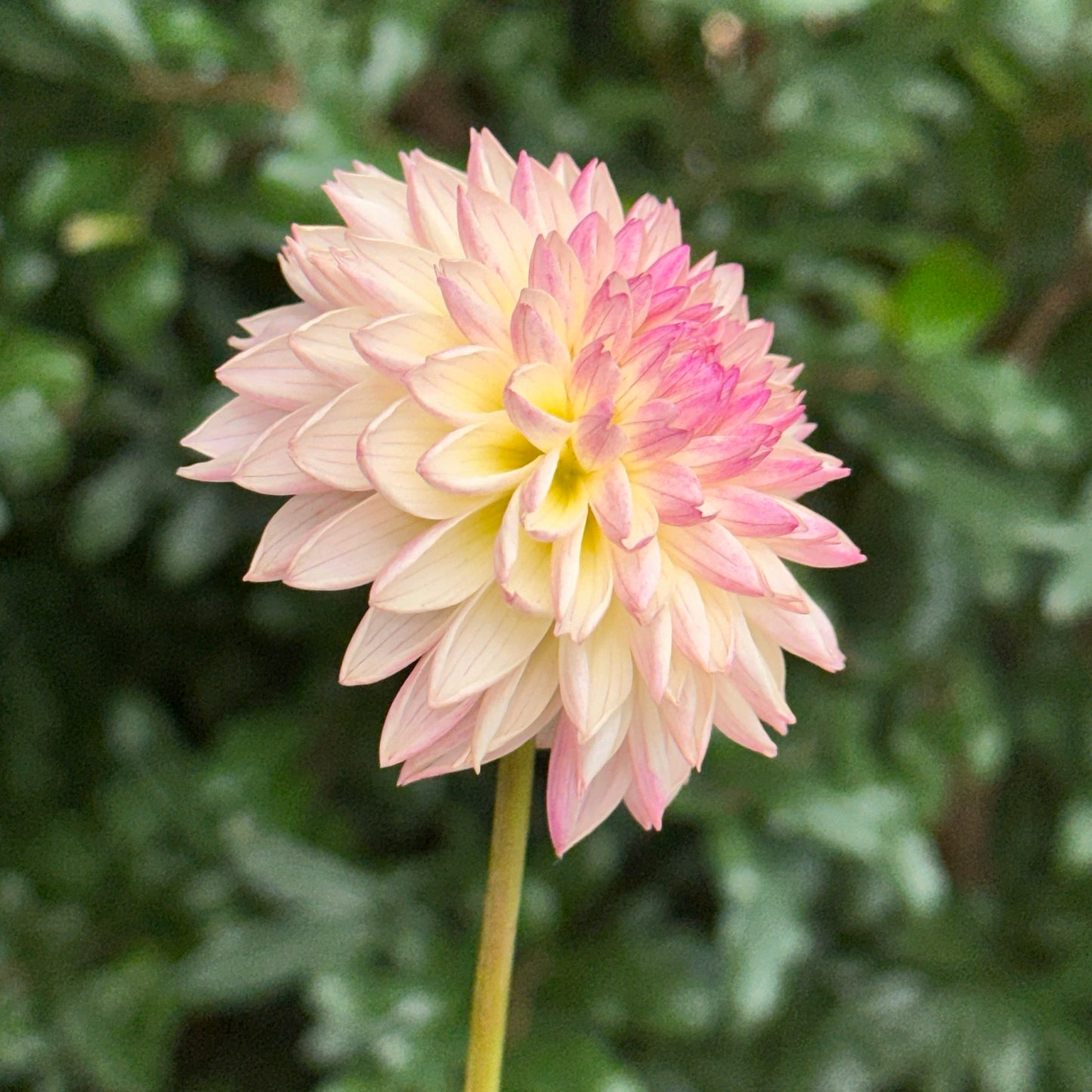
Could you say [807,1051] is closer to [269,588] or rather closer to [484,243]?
[269,588]

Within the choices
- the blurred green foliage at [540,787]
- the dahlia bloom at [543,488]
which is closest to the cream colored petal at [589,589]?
the dahlia bloom at [543,488]

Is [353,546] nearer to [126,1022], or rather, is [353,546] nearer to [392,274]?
[392,274]

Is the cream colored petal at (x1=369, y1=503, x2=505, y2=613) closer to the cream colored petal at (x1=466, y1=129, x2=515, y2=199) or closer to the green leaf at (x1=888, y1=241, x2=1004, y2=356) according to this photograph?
the cream colored petal at (x1=466, y1=129, x2=515, y2=199)

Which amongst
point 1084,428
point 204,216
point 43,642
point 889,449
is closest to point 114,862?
point 43,642

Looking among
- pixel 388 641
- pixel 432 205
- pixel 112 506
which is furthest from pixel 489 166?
pixel 112 506

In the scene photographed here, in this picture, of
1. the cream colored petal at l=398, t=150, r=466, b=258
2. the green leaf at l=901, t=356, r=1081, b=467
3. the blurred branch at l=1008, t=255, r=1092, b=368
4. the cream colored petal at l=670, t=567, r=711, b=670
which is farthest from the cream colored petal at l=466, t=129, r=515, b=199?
the blurred branch at l=1008, t=255, r=1092, b=368
